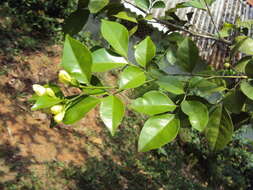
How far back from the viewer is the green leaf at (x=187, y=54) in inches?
34.8

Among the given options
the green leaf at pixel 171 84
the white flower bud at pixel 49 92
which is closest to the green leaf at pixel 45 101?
the white flower bud at pixel 49 92

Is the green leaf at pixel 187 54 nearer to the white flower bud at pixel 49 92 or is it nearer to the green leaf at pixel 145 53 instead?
the green leaf at pixel 145 53

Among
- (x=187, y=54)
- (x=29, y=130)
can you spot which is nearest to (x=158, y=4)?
(x=187, y=54)

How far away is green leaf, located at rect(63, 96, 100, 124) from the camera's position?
631 mm

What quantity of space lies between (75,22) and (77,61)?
35 centimetres

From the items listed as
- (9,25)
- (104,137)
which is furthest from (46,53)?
(104,137)

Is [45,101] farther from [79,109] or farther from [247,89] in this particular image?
[247,89]

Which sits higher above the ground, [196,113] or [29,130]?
[196,113]

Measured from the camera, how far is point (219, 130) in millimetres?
775

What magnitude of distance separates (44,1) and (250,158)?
15.9 feet

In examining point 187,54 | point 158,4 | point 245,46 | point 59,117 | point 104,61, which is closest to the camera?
point 59,117

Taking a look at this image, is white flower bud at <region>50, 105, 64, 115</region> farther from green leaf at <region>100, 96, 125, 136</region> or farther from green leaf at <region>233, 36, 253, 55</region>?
green leaf at <region>233, 36, 253, 55</region>

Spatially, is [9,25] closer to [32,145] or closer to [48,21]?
[48,21]

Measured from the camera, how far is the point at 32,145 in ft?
10.0
